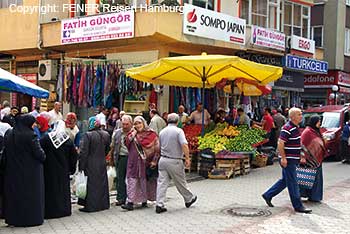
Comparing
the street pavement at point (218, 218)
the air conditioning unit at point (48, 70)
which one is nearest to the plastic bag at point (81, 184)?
the street pavement at point (218, 218)

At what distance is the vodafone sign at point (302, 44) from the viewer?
1939 centimetres

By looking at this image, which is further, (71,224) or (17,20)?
(17,20)

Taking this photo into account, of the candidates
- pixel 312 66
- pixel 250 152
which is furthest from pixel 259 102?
pixel 250 152

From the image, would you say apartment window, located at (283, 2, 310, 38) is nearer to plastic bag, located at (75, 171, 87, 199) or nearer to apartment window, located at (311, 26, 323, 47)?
apartment window, located at (311, 26, 323, 47)

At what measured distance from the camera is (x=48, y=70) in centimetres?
1862

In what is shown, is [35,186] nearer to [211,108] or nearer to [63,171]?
[63,171]

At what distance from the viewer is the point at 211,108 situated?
17812 millimetres

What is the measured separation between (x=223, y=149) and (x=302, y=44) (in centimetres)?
961

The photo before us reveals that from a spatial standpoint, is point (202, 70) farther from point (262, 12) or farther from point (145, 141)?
point (262, 12)

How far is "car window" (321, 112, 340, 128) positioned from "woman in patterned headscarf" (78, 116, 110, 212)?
34.2 ft

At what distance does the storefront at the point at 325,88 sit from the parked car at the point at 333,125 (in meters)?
9.94

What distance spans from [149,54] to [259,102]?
21.4 feet

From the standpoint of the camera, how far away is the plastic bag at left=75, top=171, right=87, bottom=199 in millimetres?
8188

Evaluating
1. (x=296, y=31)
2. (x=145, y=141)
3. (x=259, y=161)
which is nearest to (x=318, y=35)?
(x=296, y=31)
